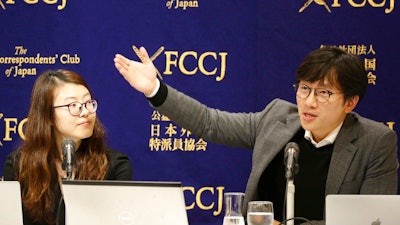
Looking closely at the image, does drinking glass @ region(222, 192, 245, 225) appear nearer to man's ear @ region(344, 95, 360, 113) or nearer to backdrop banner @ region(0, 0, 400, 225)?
man's ear @ region(344, 95, 360, 113)

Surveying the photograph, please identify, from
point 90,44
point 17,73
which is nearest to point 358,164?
point 90,44

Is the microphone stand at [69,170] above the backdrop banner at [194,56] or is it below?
below

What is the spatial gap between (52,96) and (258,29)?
1.34 metres

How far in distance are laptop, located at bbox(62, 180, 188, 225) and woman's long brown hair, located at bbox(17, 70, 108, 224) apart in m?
0.84

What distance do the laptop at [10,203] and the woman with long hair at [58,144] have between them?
0.77m

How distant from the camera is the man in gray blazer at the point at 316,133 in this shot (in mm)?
3172

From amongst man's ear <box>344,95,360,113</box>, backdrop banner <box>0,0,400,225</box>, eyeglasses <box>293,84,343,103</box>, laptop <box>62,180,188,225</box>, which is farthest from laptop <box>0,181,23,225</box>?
backdrop banner <box>0,0,400,225</box>

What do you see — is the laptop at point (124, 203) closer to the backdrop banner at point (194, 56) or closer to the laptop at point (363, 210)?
the laptop at point (363, 210)

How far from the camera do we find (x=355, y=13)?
4.16 meters

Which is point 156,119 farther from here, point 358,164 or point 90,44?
point 358,164

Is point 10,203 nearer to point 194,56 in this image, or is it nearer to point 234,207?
point 234,207

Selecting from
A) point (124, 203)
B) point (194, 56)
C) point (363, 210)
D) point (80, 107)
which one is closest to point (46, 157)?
point (80, 107)

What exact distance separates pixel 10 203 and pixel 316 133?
57.7 inches

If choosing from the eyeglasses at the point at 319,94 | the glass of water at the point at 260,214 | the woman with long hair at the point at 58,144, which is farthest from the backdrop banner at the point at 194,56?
the glass of water at the point at 260,214
